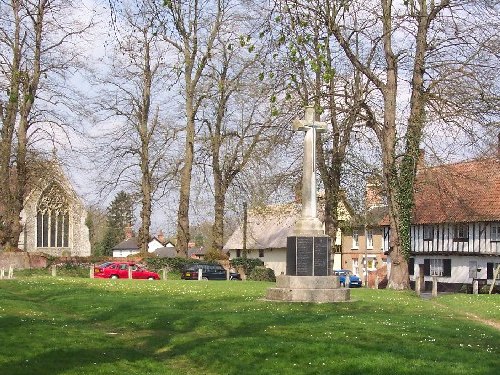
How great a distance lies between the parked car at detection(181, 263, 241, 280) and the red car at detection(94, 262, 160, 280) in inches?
95.2

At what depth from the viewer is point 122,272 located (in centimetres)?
4766

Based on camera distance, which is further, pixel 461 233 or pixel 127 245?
pixel 127 245

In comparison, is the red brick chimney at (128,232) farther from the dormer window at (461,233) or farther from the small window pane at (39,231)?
the dormer window at (461,233)

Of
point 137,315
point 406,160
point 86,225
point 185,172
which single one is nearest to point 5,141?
point 185,172

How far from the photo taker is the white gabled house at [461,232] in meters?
47.3

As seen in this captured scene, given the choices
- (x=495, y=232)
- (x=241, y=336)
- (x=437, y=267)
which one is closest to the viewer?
(x=241, y=336)

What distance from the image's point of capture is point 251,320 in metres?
17.8

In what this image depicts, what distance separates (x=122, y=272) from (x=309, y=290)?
86.2 feet

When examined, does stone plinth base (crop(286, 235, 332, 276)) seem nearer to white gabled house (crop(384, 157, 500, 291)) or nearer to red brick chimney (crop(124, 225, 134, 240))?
white gabled house (crop(384, 157, 500, 291))

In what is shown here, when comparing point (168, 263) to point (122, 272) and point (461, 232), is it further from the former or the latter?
point (461, 232)

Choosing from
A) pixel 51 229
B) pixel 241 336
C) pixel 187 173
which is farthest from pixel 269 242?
pixel 241 336

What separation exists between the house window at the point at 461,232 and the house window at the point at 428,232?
7.46ft

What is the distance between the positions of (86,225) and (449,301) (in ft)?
198

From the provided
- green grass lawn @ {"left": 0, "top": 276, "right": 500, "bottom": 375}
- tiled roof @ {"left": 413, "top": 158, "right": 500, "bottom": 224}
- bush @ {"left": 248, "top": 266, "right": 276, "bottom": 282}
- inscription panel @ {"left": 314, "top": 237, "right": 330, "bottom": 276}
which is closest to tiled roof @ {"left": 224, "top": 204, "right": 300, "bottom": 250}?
bush @ {"left": 248, "top": 266, "right": 276, "bottom": 282}
